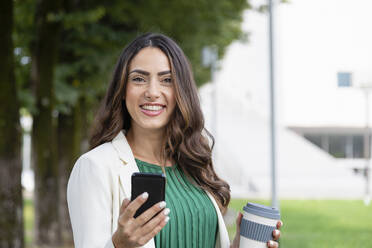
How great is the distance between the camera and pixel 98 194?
2.54 meters

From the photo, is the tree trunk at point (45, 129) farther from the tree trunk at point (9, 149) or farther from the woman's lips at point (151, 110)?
the woman's lips at point (151, 110)

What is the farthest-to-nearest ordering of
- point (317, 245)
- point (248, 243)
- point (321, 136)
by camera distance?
point (321, 136), point (317, 245), point (248, 243)

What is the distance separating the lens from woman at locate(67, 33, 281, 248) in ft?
8.38

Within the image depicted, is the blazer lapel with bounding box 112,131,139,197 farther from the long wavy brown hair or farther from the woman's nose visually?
the woman's nose

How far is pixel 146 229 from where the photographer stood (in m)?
2.10

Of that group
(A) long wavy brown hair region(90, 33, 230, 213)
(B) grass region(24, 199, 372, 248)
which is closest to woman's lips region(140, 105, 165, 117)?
(A) long wavy brown hair region(90, 33, 230, 213)

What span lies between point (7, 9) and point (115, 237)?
Answer: 21.8 ft

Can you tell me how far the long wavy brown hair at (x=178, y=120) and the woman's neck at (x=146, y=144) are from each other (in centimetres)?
5

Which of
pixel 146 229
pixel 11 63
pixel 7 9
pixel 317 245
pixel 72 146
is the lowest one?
pixel 317 245

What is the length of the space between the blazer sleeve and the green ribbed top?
1.03 feet

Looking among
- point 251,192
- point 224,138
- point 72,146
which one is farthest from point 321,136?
point 72,146

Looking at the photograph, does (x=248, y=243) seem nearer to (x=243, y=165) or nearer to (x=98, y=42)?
(x=98, y=42)

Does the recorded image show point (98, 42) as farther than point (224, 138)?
No

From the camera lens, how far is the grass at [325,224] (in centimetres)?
1111
